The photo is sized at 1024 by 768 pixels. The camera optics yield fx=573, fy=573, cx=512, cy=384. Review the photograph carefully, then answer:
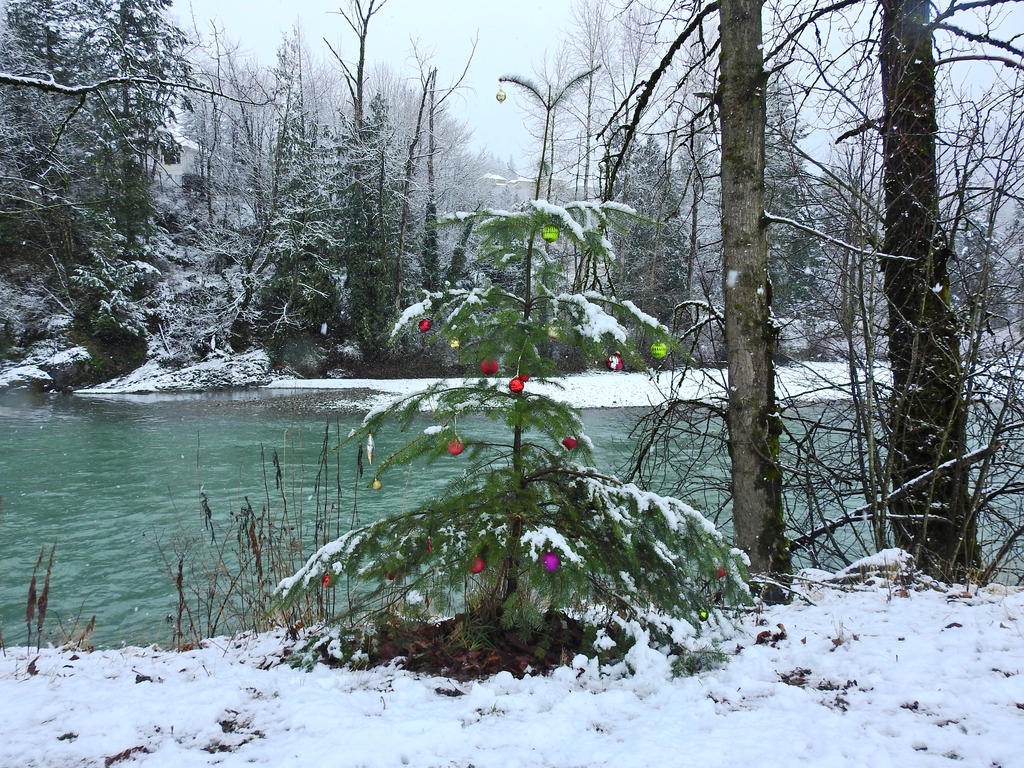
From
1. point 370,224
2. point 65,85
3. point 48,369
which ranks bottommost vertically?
point 48,369

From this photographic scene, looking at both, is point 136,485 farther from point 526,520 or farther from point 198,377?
point 198,377

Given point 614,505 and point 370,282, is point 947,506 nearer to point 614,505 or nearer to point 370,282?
point 614,505

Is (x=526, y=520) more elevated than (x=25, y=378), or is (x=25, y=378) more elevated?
(x=526, y=520)

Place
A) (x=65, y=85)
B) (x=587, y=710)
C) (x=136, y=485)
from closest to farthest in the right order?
1. (x=587, y=710)
2. (x=65, y=85)
3. (x=136, y=485)

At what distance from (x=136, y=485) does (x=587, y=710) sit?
8420 mm

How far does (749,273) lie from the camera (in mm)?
3531

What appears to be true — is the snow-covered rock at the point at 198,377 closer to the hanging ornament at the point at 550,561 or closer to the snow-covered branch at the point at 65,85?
the snow-covered branch at the point at 65,85

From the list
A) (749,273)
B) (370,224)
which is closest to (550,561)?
(749,273)

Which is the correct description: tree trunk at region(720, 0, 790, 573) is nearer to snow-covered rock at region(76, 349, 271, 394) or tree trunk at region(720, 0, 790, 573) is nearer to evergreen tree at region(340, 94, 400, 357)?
snow-covered rock at region(76, 349, 271, 394)

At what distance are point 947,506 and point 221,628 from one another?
544 cm

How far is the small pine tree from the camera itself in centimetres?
250

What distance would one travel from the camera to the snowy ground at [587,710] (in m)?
1.72

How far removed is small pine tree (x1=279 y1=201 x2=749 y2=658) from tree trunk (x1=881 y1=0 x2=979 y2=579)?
2367 mm

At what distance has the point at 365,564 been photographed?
2.63 metres
